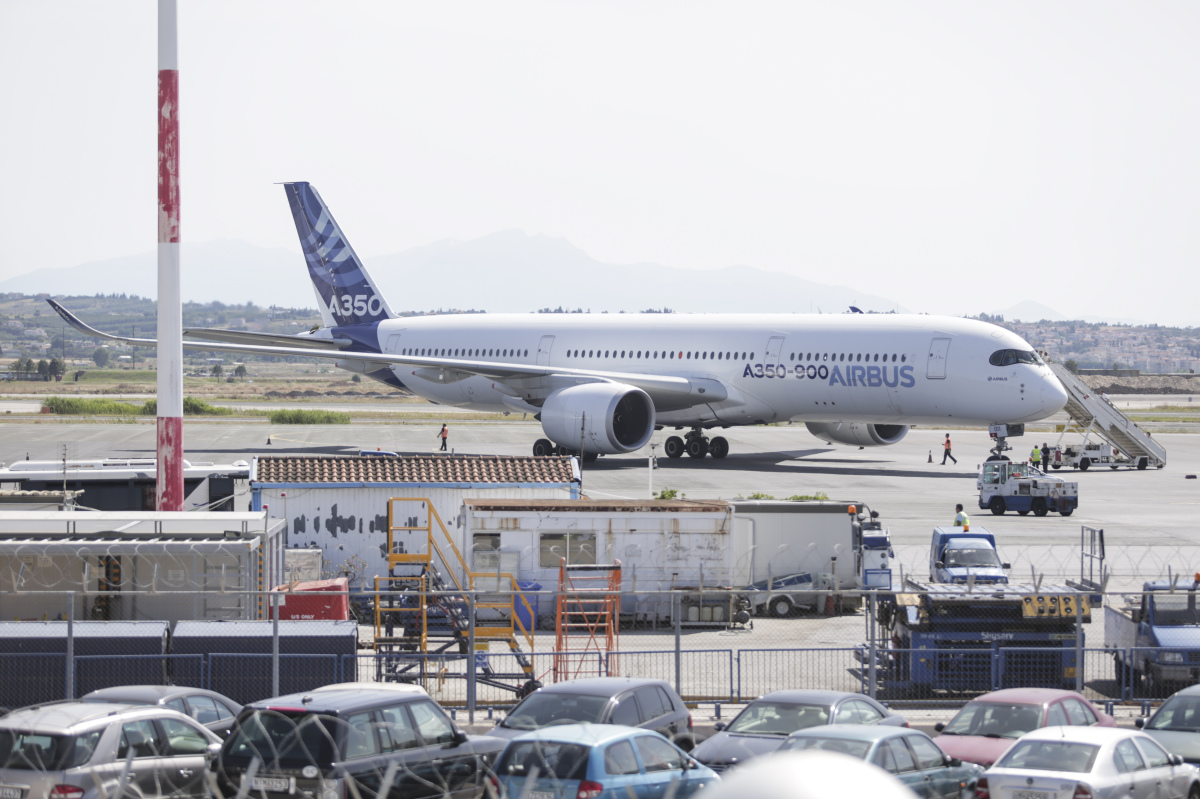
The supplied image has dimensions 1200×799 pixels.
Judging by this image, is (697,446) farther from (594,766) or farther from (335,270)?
(594,766)

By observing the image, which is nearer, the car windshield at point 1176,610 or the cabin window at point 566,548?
the car windshield at point 1176,610

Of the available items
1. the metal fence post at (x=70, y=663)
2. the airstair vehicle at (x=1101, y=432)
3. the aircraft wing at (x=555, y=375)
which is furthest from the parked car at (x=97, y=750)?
the airstair vehicle at (x=1101, y=432)

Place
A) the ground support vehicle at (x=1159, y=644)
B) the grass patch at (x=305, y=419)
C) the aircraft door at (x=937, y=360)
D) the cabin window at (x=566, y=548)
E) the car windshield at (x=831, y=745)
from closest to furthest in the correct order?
the car windshield at (x=831, y=745)
the ground support vehicle at (x=1159, y=644)
the cabin window at (x=566, y=548)
the aircraft door at (x=937, y=360)
the grass patch at (x=305, y=419)

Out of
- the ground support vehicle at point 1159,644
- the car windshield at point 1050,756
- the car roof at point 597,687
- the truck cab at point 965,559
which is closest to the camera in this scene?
the car windshield at point 1050,756

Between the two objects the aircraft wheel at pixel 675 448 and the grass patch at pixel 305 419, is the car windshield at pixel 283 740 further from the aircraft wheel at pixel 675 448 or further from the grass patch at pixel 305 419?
the grass patch at pixel 305 419

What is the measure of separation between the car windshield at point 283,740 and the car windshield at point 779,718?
4279 mm

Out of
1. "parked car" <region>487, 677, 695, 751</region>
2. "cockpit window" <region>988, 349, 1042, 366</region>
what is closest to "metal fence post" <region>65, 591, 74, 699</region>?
"parked car" <region>487, 677, 695, 751</region>

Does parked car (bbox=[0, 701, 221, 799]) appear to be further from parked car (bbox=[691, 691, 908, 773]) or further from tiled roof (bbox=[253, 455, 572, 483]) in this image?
tiled roof (bbox=[253, 455, 572, 483])

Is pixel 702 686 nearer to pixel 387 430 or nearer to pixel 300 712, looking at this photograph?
pixel 300 712

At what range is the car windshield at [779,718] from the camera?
12789mm

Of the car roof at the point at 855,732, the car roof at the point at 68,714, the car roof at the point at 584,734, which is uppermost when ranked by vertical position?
the car roof at the point at 68,714

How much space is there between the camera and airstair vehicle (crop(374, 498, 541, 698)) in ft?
55.6

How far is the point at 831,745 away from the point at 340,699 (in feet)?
14.7

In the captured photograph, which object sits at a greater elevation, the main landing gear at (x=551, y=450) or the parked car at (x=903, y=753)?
the main landing gear at (x=551, y=450)
